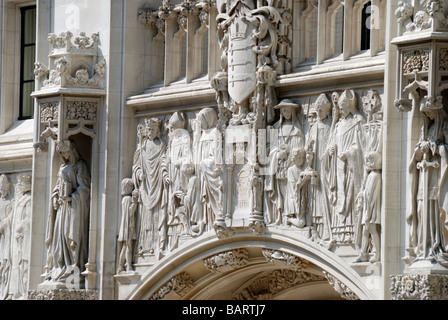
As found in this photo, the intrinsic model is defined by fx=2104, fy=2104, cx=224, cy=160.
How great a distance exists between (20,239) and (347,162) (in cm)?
695

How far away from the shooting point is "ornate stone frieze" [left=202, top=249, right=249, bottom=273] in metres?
27.7

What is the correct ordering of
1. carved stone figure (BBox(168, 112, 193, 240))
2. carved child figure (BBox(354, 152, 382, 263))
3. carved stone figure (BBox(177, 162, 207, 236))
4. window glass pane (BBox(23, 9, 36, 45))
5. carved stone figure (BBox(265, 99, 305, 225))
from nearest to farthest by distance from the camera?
1. carved child figure (BBox(354, 152, 382, 263))
2. carved stone figure (BBox(265, 99, 305, 225))
3. carved stone figure (BBox(177, 162, 207, 236))
4. carved stone figure (BBox(168, 112, 193, 240))
5. window glass pane (BBox(23, 9, 36, 45))

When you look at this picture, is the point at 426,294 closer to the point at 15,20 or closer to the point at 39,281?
the point at 39,281

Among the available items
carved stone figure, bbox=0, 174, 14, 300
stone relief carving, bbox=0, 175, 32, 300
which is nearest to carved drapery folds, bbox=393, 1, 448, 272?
stone relief carving, bbox=0, 175, 32, 300

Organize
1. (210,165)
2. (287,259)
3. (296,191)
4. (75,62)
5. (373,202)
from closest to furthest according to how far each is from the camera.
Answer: (373,202)
(296,191)
(287,259)
(210,165)
(75,62)

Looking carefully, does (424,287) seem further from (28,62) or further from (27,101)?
(28,62)

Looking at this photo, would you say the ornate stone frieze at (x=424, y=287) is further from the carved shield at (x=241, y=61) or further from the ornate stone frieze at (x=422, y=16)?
the carved shield at (x=241, y=61)

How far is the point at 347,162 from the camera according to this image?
26141 mm

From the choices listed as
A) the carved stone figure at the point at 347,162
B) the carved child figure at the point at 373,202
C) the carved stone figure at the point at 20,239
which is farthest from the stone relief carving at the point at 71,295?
the carved child figure at the point at 373,202

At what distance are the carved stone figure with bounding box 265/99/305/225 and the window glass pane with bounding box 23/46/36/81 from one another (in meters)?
6.11

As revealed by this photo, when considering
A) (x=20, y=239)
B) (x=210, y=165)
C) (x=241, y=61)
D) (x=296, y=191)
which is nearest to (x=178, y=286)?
(x=210, y=165)

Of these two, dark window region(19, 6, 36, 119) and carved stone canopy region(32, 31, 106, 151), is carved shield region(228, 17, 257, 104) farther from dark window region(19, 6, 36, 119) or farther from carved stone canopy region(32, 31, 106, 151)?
dark window region(19, 6, 36, 119)

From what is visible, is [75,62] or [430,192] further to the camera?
[75,62]

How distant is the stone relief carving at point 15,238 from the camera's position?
1228 inches
